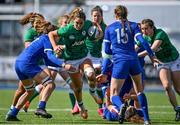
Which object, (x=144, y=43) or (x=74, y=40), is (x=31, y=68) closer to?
(x=74, y=40)

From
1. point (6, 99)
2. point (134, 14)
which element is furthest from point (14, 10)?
point (6, 99)

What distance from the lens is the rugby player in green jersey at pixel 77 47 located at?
1547 centimetres

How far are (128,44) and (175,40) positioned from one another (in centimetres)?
2433

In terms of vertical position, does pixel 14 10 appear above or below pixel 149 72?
above

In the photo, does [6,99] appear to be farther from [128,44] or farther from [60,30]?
[128,44]

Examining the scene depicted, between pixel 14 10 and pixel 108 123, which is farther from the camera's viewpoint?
pixel 14 10

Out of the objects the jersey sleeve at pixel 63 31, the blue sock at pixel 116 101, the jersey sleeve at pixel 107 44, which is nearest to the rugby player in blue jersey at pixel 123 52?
the blue sock at pixel 116 101

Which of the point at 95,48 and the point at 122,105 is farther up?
the point at 95,48

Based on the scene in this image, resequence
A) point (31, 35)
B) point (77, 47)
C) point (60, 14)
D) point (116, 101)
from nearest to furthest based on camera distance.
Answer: point (116, 101) < point (77, 47) < point (31, 35) < point (60, 14)

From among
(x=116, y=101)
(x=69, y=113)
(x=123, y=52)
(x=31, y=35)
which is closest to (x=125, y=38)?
(x=123, y=52)

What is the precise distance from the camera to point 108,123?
48.9 feet

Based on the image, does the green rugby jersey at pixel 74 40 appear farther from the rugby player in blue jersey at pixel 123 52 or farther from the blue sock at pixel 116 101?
the blue sock at pixel 116 101

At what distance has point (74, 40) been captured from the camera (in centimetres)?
1586

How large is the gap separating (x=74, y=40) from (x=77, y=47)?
0.25 metres
